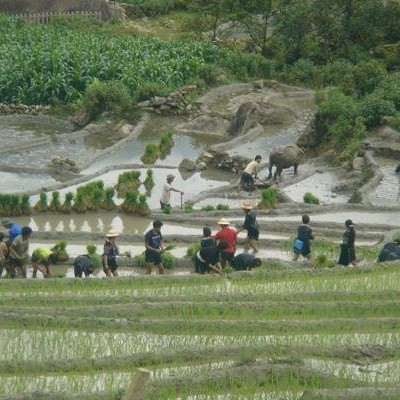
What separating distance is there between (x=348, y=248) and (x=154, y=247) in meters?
3.09

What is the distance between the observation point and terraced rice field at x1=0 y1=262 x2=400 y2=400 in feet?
40.2

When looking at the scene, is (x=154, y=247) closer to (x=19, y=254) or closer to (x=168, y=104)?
(x=19, y=254)

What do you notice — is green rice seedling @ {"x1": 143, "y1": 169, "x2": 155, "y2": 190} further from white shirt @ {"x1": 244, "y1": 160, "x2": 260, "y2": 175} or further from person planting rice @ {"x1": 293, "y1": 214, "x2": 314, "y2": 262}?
person planting rice @ {"x1": 293, "y1": 214, "x2": 314, "y2": 262}

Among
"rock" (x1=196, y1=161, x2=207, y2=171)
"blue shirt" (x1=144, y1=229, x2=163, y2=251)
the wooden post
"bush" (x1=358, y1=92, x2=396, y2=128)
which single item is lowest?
"rock" (x1=196, y1=161, x2=207, y2=171)

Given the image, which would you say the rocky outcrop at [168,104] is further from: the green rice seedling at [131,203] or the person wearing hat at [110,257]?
the person wearing hat at [110,257]

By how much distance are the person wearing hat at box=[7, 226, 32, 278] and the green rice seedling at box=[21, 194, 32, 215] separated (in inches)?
181

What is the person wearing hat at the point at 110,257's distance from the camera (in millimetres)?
18641

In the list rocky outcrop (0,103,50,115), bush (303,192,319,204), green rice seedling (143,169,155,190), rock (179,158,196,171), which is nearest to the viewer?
bush (303,192,319,204)

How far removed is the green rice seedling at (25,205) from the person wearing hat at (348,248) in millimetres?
6802

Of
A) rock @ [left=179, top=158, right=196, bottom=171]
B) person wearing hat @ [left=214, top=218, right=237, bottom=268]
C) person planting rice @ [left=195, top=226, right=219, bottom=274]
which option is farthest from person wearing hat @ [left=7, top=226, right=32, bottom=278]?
rock @ [left=179, top=158, right=196, bottom=171]

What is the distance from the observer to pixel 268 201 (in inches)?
955

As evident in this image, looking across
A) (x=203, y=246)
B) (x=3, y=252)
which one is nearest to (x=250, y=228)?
(x=203, y=246)

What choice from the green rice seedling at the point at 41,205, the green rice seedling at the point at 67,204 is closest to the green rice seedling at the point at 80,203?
the green rice seedling at the point at 67,204

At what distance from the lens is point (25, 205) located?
23.5 meters
